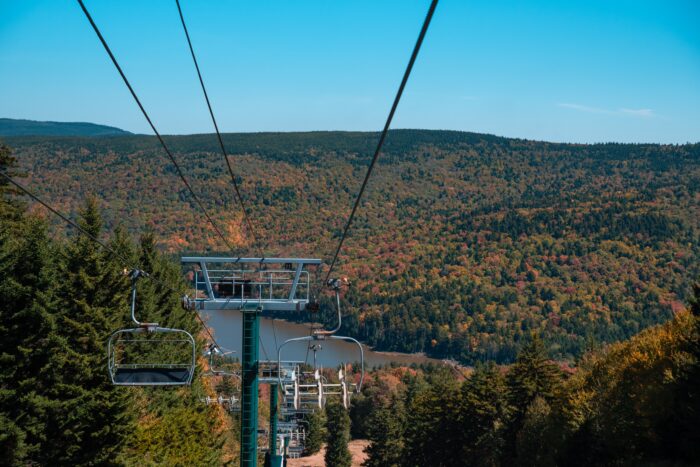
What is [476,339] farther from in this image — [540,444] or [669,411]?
[669,411]

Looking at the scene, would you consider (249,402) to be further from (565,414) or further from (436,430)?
(436,430)

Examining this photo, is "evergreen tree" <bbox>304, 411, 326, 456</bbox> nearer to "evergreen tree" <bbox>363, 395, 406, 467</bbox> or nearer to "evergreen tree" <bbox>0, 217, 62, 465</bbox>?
"evergreen tree" <bbox>363, 395, 406, 467</bbox>

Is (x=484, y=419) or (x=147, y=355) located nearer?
(x=147, y=355)

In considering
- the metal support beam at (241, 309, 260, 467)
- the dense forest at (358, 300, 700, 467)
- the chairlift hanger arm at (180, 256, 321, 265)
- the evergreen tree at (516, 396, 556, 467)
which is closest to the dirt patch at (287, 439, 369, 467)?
the dense forest at (358, 300, 700, 467)

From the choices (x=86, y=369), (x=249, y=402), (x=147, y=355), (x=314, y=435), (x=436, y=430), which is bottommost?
(x=314, y=435)

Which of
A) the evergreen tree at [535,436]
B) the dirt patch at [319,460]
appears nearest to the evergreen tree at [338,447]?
the dirt patch at [319,460]

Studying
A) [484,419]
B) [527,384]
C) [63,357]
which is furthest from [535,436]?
[63,357]

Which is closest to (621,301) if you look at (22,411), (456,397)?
(456,397)
